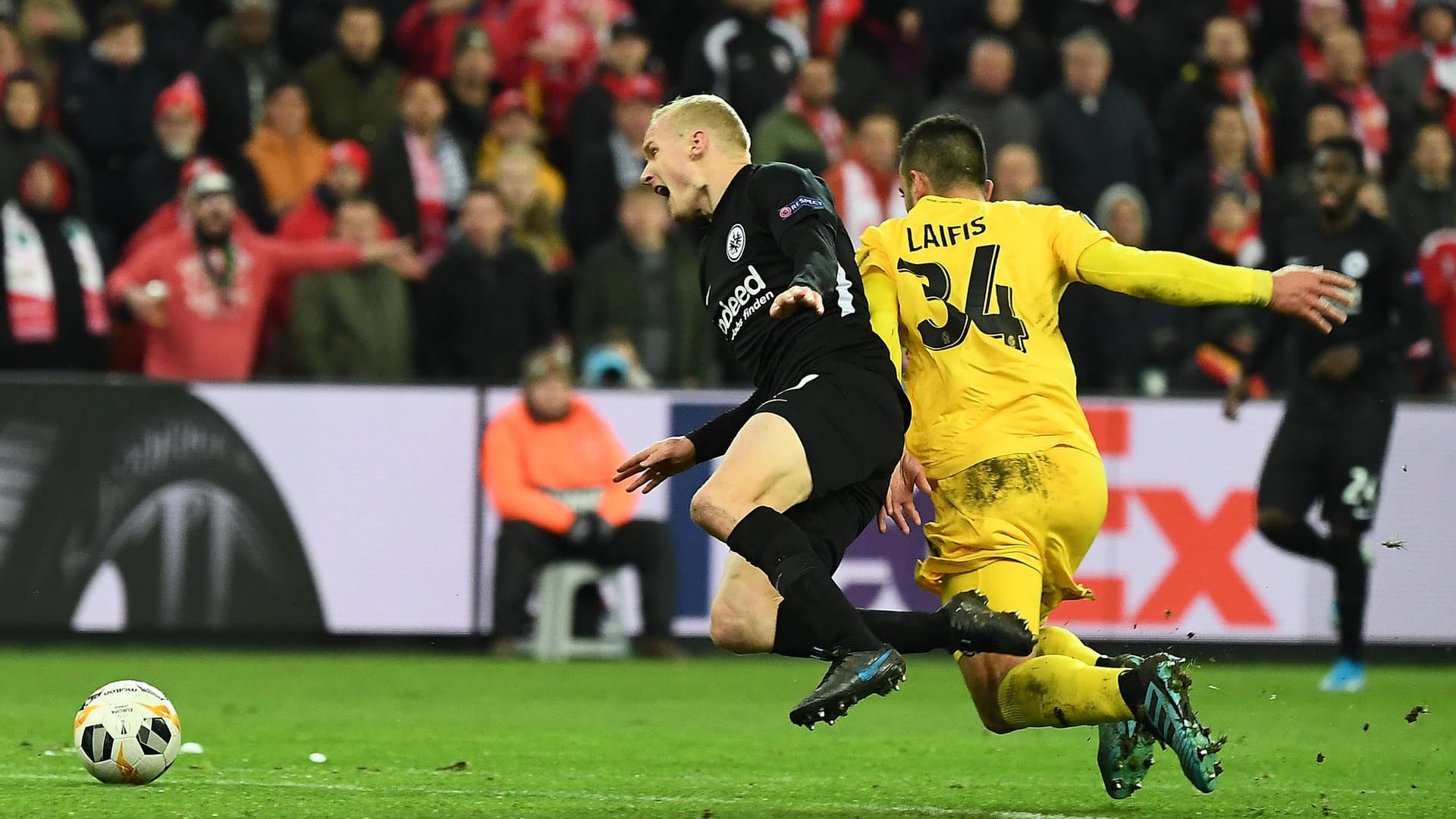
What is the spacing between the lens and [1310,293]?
607 centimetres

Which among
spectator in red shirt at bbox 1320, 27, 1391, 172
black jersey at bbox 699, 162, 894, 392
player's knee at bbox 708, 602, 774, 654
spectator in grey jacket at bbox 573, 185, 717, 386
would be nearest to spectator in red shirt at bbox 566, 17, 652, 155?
spectator in grey jacket at bbox 573, 185, 717, 386

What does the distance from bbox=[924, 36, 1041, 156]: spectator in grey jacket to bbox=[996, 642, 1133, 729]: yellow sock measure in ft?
27.2

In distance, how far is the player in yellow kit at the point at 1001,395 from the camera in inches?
249

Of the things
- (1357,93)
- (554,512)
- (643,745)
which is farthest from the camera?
(1357,93)

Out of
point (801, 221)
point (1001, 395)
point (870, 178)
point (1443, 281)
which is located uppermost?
point (870, 178)

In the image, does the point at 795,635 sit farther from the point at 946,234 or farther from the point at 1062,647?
the point at 946,234

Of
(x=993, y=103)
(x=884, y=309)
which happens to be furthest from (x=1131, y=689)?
(x=993, y=103)

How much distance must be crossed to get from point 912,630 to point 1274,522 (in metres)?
5.18

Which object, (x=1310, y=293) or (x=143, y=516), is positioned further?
(x=143, y=516)

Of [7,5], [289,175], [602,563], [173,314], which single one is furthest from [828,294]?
[7,5]

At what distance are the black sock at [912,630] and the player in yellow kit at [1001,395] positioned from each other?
0.78 ft

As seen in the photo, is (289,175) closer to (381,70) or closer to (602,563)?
(381,70)

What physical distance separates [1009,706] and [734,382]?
7.24m

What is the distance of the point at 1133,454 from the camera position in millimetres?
12711
